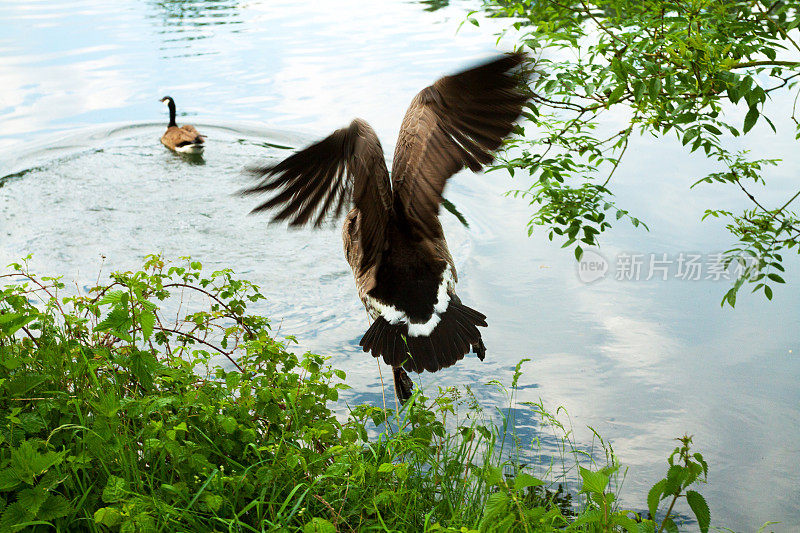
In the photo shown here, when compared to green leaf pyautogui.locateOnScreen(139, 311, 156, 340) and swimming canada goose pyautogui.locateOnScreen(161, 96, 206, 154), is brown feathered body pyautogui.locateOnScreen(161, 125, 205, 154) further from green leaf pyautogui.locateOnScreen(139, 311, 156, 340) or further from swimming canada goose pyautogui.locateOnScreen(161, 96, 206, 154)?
green leaf pyautogui.locateOnScreen(139, 311, 156, 340)

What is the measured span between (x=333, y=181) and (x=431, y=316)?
886 mm

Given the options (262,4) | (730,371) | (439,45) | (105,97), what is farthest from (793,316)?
(262,4)

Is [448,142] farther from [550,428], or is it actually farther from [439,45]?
[439,45]

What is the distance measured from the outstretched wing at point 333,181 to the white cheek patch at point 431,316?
0.48 metres

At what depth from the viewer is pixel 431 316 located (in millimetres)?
3861

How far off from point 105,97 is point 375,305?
8209mm

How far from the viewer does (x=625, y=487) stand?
371 cm

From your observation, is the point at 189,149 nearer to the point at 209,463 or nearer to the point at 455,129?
the point at 455,129

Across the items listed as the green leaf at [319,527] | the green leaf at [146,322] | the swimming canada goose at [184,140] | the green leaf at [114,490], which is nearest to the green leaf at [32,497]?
the green leaf at [114,490]

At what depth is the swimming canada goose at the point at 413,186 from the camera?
11.9 feet

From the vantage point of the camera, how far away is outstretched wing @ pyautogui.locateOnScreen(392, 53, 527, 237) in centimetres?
364

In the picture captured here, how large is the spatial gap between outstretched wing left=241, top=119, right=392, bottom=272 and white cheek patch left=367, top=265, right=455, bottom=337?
0.48 m

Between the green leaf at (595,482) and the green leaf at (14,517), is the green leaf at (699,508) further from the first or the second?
the green leaf at (14,517)

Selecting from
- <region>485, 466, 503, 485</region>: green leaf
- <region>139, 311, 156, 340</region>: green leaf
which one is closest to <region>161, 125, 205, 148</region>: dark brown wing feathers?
<region>139, 311, 156, 340</region>: green leaf
